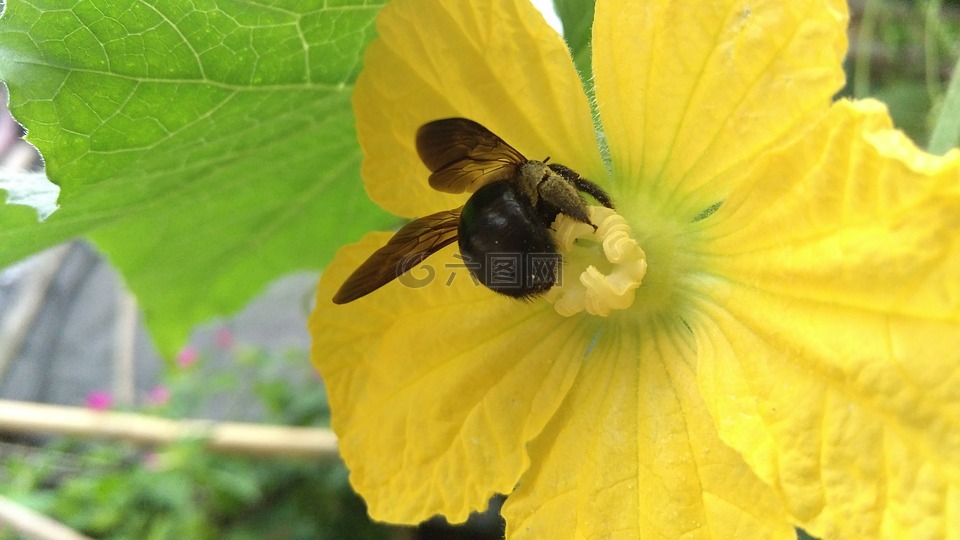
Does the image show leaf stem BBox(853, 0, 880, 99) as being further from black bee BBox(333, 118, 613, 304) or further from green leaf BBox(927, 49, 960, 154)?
black bee BBox(333, 118, 613, 304)

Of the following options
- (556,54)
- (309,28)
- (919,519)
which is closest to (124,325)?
(309,28)

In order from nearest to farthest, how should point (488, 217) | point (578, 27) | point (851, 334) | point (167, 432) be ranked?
1. point (851, 334)
2. point (488, 217)
3. point (578, 27)
4. point (167, 432)

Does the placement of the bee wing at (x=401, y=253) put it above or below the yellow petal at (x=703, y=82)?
below

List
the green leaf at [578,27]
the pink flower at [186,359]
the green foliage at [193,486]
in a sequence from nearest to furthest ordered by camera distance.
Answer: the green leaf at [578,27], the green foliage at [193,486], the pink flower at [186,359]

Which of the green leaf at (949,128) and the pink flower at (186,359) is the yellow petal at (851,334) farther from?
the pink flower at (186,359)

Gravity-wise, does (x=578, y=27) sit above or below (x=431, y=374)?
above

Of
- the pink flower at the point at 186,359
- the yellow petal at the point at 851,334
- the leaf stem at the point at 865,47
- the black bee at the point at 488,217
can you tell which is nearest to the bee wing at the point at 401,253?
the black bee at the point at 488,217

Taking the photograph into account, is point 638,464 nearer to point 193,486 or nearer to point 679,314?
point 679,314

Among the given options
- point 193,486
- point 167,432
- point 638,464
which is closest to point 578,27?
point 638,464

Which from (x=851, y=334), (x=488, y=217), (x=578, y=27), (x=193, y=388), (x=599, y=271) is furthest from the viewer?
(x=193, y=388)
